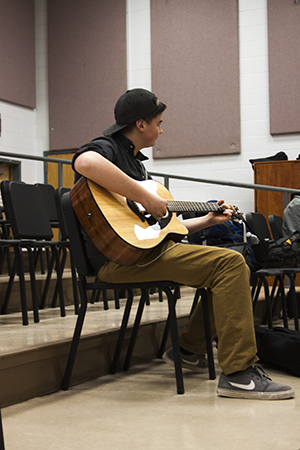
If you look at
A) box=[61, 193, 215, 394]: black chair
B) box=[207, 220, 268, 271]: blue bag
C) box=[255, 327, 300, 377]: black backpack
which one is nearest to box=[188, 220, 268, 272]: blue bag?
box=[207, 220, 268, 271]: blue bag

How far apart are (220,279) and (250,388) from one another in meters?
0.37

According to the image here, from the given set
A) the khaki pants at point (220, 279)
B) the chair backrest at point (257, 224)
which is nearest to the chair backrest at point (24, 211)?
the khaki pants at point (220, 279)

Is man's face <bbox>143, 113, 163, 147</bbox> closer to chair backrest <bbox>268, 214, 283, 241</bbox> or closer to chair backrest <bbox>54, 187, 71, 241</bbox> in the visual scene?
chair backrest <bbox>54, 187, 71, 241</bbox>

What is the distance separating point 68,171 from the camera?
677 centimetres

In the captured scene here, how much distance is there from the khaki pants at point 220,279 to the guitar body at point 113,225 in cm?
6

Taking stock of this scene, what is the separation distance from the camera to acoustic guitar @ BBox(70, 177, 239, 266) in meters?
1.58

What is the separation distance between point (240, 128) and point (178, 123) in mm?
802

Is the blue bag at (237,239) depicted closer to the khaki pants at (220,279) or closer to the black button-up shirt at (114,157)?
the black button-up shirt at (114,157)

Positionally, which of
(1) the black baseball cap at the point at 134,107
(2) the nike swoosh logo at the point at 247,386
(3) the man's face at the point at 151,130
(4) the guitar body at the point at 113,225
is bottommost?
(2) the nike swoosh logo at the point at 247,386

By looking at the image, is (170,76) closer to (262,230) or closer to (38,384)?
(262,230)

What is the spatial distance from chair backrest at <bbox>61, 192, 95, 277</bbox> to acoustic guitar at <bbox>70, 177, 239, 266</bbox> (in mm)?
28

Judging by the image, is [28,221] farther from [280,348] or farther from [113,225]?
[280,348]

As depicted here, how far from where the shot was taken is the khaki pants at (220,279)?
1.59m

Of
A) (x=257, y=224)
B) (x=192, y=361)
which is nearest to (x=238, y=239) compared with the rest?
(x=192, y=361)
